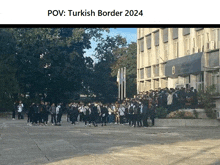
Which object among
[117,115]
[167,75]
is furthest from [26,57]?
[117,115]

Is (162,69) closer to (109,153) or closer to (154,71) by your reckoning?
(154,71)

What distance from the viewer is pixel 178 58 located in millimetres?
50469

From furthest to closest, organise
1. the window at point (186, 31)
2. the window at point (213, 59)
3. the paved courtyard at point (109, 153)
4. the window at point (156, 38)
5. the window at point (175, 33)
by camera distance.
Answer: the window at point (156, 38)
the window at point (175, 33)
the window at point (186, 31)
the window at point (213, 59)
the paved courtyard at point (109, 153)

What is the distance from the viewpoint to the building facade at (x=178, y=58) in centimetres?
4359

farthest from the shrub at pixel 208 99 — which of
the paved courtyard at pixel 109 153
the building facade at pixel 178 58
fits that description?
the paved courtyard at pixel 109 153

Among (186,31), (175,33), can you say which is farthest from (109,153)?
(175,33)

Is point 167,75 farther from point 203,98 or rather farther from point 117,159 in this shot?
point 117,159

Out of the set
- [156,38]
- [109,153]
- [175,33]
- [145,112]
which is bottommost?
[109,153]

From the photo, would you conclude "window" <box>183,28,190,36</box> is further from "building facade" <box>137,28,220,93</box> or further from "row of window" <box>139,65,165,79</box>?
"row of window" <box>139,65,165,79</box>

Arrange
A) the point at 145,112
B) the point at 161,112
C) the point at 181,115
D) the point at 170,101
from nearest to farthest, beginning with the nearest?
the point at 145,112
the point at 181,115
the point at 161,112
the point at 170,101

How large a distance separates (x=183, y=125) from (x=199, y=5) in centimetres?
2796

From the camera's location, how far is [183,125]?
35.8m

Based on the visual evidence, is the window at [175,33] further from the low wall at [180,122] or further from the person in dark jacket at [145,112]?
the person in dark jacket at [145,112]

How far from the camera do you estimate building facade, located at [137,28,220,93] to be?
143ft
